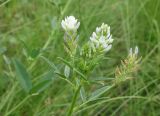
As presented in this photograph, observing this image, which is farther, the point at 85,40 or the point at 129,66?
the point at 85,40

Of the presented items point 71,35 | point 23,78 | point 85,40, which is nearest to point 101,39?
point 71,35

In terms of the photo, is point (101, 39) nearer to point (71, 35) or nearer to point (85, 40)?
point (71, 35)

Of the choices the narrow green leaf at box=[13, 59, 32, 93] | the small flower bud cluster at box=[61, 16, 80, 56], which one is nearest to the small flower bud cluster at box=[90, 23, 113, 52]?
the small flower bud cluster at box=[61, 16, 80, 56]

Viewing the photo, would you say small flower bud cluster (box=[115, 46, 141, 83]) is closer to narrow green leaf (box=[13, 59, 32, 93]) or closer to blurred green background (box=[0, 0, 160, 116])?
narrow green leaf (box=[13, 59, 32, 93])

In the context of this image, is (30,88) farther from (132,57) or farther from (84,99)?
(132,57)

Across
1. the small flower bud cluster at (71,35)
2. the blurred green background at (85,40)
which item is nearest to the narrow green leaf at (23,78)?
the small flower bud cluster at (71,35)

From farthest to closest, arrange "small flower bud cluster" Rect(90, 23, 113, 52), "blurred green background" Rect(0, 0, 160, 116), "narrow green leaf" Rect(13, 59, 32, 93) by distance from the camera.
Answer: "blurred green background" Rect(0, 0, 160, 116) < "narrow green leaf" Rect(13, 59, 32, 93) < "small flower bud cluster" Rect(90, 23, 113, 52)

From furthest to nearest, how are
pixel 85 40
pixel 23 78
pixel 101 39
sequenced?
pixel 85 40, pixel 23 78, pixel 101 39

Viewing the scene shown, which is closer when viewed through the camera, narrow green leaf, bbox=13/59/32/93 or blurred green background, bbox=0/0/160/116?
narrow green leaf, bbox=13/59/32/93
